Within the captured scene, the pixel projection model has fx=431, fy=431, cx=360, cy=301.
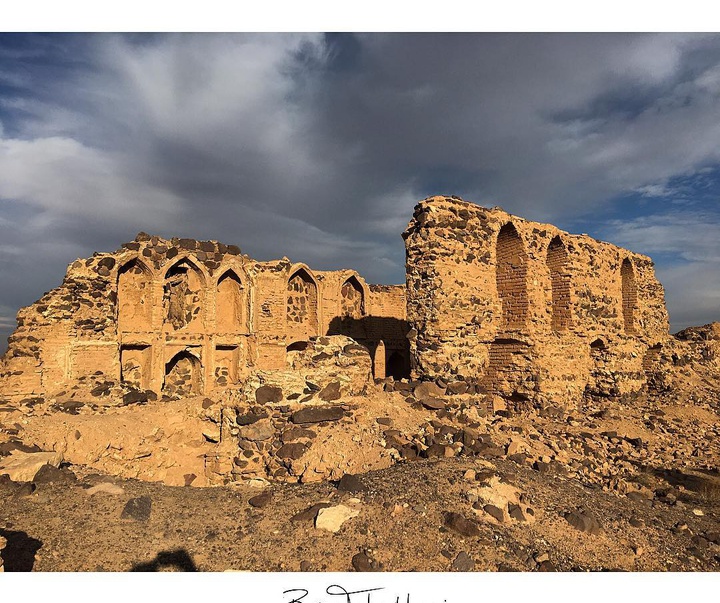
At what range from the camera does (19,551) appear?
390 centimetres

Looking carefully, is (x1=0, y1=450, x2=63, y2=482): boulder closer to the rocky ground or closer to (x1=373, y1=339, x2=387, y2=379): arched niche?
the rocky ground

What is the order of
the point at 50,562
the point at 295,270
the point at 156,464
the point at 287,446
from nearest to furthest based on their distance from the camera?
the point at 50,562, the point at 287,446, the point at 156,464, the point at 295,270

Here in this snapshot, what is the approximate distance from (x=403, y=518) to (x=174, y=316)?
14780 mm

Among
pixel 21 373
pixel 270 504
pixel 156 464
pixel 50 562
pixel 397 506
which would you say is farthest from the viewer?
pixel 21 373

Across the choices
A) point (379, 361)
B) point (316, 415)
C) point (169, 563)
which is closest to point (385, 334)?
point (379, 361)

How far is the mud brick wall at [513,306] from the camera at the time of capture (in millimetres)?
9688

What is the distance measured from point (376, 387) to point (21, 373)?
9.46 metres

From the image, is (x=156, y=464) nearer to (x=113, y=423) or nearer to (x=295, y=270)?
(x=113, y=423)

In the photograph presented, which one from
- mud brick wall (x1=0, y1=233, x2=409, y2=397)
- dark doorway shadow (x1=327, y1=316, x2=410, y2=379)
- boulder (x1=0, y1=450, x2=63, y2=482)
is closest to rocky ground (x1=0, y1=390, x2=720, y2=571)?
boulder (x1=0, y1=450, x2=63, y2=482)

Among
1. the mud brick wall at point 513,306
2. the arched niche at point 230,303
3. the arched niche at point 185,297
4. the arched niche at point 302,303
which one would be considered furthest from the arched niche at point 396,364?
the mud brick wall at point 513,306

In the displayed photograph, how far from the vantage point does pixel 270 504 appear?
5293 millimetres

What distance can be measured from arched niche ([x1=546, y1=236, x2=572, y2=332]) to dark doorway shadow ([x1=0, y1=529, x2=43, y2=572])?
1157 cm

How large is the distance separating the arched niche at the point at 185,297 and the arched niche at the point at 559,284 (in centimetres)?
1258

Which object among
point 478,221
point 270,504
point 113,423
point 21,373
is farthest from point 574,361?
point 21,373
